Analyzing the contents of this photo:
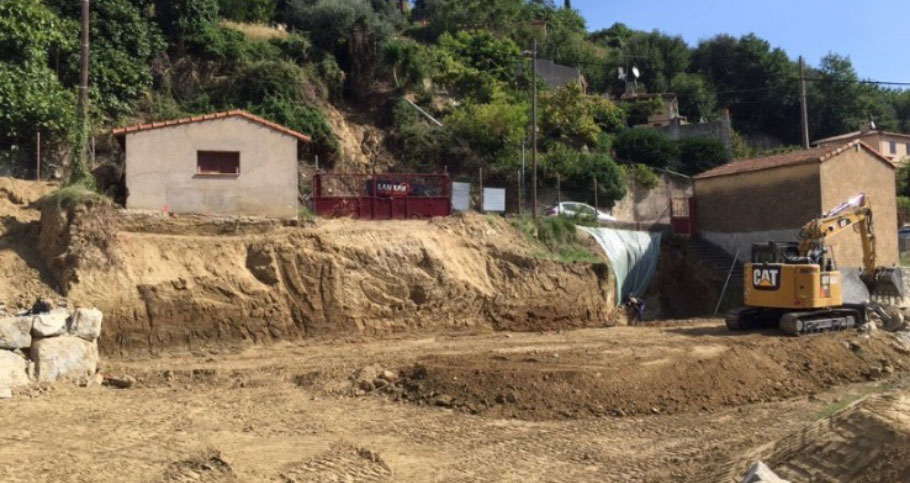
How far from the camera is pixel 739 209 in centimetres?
2950

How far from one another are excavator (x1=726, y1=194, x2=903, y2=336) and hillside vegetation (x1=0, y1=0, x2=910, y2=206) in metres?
13.9

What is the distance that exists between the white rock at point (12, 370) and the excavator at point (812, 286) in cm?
1698

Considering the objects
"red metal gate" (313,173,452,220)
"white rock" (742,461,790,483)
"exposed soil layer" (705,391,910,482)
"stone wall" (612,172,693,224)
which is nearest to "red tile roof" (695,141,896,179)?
"stone wall" (612,172,693,224)

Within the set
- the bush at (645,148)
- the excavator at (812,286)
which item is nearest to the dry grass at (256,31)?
the bush at (645,148)

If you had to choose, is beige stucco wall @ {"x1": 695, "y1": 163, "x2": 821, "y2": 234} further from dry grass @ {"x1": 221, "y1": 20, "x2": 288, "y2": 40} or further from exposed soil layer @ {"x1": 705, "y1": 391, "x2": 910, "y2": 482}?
dry grass @ {"x1": 221, "y1": 20, "x2": 288, "y2": 40}

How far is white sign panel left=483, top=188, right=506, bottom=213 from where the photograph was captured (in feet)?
89.6

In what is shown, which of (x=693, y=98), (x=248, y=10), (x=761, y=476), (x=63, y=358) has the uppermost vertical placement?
(x=248, y=10)

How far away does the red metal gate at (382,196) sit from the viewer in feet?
75.7

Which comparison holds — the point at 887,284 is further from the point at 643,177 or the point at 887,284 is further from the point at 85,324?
the point at 85,324

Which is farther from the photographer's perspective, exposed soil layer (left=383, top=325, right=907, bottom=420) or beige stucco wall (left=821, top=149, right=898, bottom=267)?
beige stucco wall (left=821, top=149, right=898, bottom=267)

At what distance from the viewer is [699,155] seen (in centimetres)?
4253

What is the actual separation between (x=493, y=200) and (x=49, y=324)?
16466 millimetres

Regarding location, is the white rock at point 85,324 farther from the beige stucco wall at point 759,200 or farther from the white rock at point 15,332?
the beige stucco wall at point 759,200

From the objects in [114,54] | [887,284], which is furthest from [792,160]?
[114,54]
